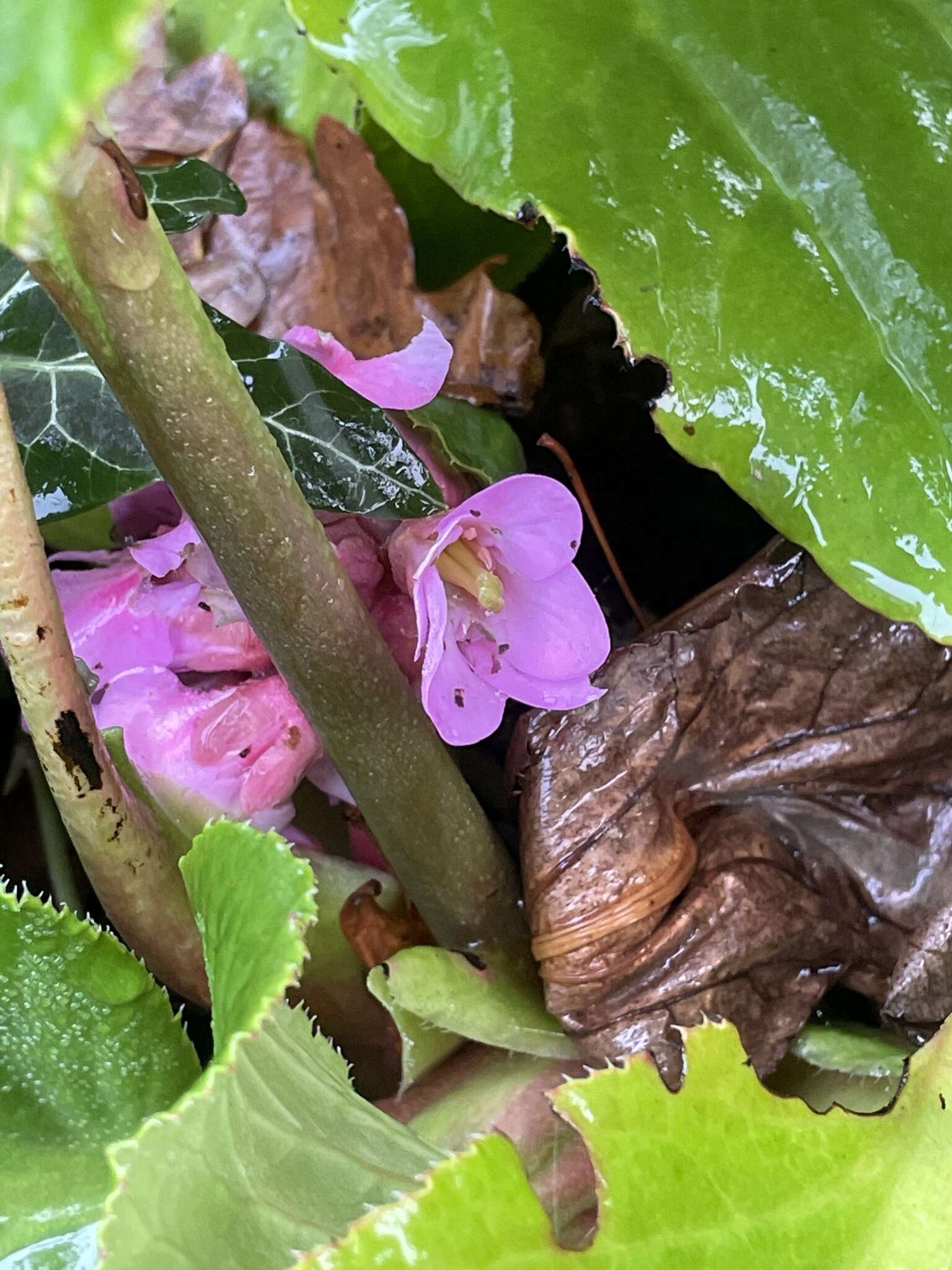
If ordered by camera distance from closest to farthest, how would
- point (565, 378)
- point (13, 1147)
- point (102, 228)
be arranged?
point (102, 228)
point (13, 1147)
point (565, 378)

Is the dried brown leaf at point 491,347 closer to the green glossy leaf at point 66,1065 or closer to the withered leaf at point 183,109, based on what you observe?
the withered leaf at point 183,109

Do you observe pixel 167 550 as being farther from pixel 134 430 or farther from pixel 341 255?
pixel 341 255

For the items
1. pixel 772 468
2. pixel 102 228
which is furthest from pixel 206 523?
pixel 772 468

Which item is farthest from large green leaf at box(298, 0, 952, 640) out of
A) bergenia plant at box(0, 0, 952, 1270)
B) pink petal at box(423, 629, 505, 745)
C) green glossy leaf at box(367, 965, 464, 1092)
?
green glossy leaf at box(367, 965, 464, 1092)

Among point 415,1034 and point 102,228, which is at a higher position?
point 102,228

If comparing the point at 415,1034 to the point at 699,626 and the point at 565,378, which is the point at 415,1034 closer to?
the point at 699,626

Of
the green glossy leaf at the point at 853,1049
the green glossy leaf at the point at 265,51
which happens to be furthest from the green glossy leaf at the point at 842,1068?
the green glossy leaf at the point at 265,51

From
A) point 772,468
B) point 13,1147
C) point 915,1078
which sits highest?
point 772,468

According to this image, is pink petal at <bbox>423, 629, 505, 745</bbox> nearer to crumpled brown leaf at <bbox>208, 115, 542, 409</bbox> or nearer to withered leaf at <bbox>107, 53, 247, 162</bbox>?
crumpled brown leaf at <bbox>208, 115, 542, 409</bbox>
